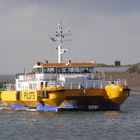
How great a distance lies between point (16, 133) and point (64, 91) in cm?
1257

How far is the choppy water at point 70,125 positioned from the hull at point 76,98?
100 centimetres

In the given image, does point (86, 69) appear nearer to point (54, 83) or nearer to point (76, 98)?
point (54, 83)

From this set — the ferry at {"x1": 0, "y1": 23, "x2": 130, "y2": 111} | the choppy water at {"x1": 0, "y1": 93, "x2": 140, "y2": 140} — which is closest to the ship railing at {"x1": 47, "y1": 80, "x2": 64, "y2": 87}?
the ferry at {"x1": 0, "y1": 23, "x2": 130, "y2": 111}

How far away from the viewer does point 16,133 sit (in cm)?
4334

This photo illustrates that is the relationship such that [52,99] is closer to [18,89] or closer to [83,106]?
[83,106]

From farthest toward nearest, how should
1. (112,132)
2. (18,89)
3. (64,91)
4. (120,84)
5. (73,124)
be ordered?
(18,89) < (120,84) < (64,91) < (73,124) < (112,132)

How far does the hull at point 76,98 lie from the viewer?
5566 cm

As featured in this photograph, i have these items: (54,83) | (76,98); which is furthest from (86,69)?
(76,98)

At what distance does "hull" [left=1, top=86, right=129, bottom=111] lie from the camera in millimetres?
55656

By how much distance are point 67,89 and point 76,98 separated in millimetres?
1200

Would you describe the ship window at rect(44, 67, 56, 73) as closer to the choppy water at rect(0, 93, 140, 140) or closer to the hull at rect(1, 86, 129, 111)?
the hull at rect(1, 86, 129, 111)

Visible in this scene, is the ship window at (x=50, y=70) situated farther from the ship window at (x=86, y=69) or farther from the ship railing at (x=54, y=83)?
the ship window at (x=86, y=69)

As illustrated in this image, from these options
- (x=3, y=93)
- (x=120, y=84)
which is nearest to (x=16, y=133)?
(x=120, y=84)

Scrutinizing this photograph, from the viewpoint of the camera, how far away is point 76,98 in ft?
185
